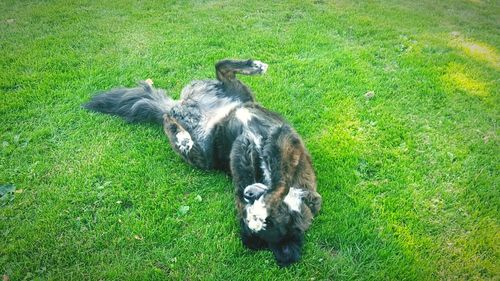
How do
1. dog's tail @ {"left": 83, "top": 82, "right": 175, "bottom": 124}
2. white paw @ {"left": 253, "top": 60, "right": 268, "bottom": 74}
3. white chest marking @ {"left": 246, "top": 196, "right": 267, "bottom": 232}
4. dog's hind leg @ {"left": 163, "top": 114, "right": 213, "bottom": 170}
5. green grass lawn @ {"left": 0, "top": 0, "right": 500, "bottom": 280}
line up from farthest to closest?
dog's tail @ {"left": 83, "top": 82, "right": 175, "bottom": 124} < white paw @ {"left": 253, "top": 60, "right": 268, "bottom": 74} < dog's hind leg @ {"left": 163, "top": 114, "right": 213, "bottom": 170} < green grass lawn @ {"left": 0, "top": 0, "right": 500, "bottom": 280} < white chest marking @ {"left": 246, "top": 196, "right": 267, "bottom": 232}

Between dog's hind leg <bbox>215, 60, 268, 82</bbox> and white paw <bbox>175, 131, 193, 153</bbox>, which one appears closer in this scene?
white paw <bbox>175, 131, 193, 153</bbox>

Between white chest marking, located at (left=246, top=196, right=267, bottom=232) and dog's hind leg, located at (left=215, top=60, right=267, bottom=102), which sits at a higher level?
dog's hind leg, located at (left=215, top=60, right=267, bottom=102)

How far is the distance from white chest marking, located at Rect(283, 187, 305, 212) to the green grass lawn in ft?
1.07

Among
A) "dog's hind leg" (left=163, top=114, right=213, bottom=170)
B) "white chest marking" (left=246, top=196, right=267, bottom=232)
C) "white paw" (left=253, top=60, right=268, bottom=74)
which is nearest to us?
"white chest marking" (left=246, top=196, right=267, bottom=232)

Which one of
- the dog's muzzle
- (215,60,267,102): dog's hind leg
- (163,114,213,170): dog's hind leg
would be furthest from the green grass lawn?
(215,60,267,102): dog's hind leg

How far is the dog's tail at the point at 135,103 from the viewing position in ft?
15.7

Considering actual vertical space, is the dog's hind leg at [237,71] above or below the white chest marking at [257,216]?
above

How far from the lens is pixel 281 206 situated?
Answer: 3334mm

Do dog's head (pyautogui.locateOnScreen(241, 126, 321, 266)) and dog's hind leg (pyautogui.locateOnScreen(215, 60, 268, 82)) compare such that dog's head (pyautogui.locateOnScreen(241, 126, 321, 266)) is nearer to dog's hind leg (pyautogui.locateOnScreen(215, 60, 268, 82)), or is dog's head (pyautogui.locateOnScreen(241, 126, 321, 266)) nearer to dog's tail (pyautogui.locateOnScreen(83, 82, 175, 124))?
dog's hind leg (pyautogui.locateOnScreen(215, 60, 268, 82))

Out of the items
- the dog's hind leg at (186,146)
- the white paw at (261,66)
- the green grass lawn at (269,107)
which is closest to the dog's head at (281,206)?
the green grass lawn at (269,107)

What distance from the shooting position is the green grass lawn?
11.3 feet

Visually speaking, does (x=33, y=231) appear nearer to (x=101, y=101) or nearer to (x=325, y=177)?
(x=101, y=101)

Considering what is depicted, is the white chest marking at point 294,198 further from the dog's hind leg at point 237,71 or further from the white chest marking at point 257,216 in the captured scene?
the dog's hind leg at point 237,71

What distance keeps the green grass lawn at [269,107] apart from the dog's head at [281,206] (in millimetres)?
158
